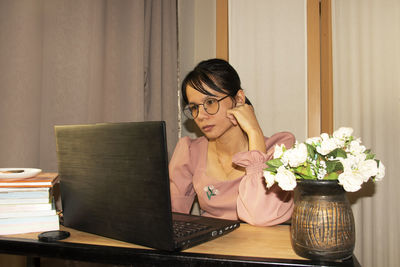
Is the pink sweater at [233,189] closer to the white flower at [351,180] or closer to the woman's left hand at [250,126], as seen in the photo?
the woman's left hand at [250,126]

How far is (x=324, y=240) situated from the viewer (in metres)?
0.62

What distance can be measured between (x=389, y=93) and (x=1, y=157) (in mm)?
1858

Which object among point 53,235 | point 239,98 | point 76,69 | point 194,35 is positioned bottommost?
point 53,235

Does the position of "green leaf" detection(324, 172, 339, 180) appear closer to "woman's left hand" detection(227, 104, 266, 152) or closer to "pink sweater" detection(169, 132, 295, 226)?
"pink sweater" detection(169, 132, 295, 226)

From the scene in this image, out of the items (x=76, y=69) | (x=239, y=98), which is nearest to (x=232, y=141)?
(x=239, y=98)

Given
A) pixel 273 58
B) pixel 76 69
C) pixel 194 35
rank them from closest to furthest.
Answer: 1. pixel 76 69
2. pixel 273 58
3. pixel 194 35

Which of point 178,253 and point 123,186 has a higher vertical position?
point 123,186

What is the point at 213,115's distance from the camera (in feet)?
4.41

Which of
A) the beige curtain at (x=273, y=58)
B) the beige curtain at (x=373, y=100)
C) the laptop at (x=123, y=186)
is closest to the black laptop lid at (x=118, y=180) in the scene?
the laptop at (x=123, y=186)

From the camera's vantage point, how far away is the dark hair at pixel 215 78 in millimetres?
1356

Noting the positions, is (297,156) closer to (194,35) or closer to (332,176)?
(332,176)

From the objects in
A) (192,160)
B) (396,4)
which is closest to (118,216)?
(192,160)

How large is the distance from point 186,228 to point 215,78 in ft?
2.52

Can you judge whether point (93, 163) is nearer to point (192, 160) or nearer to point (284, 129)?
point (192, 160)
